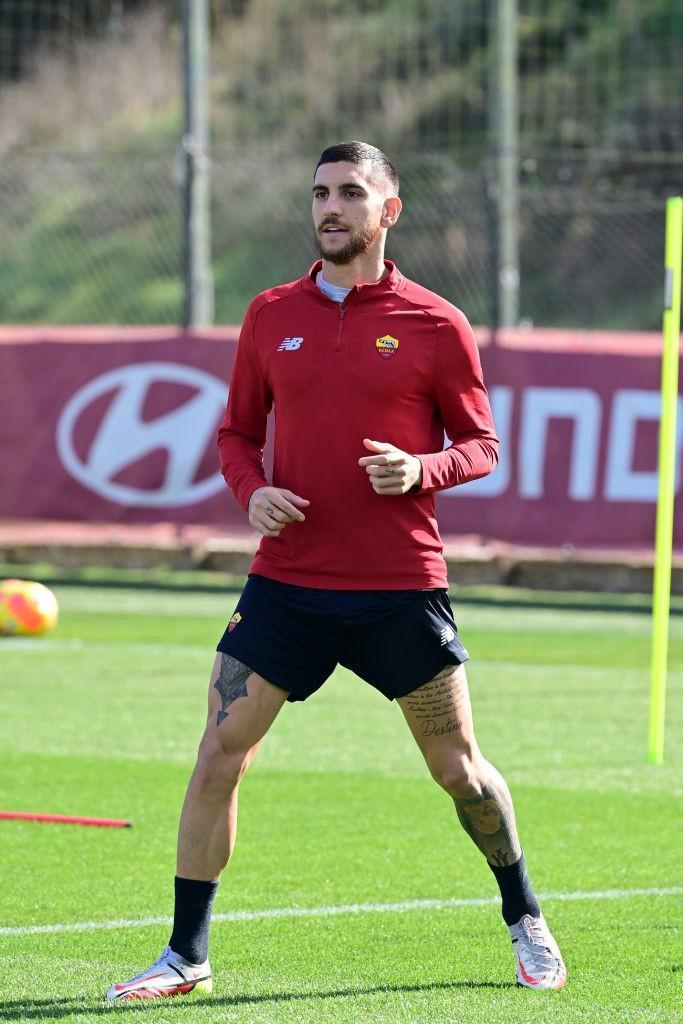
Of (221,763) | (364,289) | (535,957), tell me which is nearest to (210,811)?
(221,763)

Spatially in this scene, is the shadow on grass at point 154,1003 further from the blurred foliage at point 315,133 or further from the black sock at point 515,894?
the blurred foliage at point 315,133

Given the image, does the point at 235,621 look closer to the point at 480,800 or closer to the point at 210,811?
the point at 210,811

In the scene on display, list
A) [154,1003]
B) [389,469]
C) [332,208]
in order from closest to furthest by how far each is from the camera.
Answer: [389,469], [154,1003], [332,208]

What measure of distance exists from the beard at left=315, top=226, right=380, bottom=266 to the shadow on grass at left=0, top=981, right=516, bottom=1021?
2083 millimetres

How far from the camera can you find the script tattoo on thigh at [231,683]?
5.04 m

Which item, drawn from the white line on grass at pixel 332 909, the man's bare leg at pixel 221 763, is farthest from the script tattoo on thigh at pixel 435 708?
the white line on grass at pixel 332 909

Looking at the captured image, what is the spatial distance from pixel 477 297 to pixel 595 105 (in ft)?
17.6

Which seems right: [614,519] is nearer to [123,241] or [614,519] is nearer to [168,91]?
[123,241]

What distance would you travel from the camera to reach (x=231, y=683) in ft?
16.6

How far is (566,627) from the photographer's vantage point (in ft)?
47.0

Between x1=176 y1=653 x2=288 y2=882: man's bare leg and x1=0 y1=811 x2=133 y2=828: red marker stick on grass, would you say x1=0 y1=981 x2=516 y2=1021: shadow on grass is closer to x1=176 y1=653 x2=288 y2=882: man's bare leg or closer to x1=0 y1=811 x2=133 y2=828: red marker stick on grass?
x1=176 y1=653 x2=288 y2=882: man's bare leg

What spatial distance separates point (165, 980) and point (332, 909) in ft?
3.86

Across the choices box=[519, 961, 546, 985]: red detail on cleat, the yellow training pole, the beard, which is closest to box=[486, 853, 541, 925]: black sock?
box=[519, 961, 546, 985]: red detail on cleat

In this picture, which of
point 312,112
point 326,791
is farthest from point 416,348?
point 312,112
